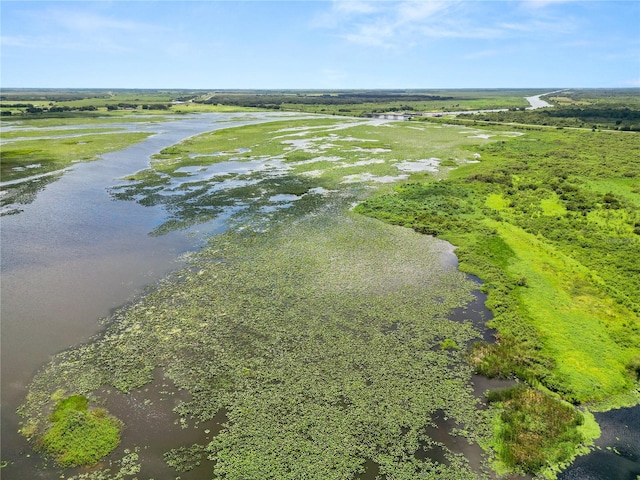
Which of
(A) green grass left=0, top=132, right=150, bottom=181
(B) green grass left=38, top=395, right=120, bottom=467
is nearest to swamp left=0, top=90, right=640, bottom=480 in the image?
(B) green grass left=38, top=395, right=120, bottom=467

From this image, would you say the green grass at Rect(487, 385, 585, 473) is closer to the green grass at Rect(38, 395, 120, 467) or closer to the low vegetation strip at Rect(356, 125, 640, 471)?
the low vegetation strip at Rect(356, 125, 640, 471)

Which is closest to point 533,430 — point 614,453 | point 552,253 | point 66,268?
point 614,453

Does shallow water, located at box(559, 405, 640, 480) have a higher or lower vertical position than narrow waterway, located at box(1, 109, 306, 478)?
lower

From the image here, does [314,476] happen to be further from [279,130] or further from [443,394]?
[279,130]

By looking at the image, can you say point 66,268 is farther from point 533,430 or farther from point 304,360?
point 533,430

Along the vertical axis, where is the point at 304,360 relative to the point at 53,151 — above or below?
below

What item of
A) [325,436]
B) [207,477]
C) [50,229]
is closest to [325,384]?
[325,436]
